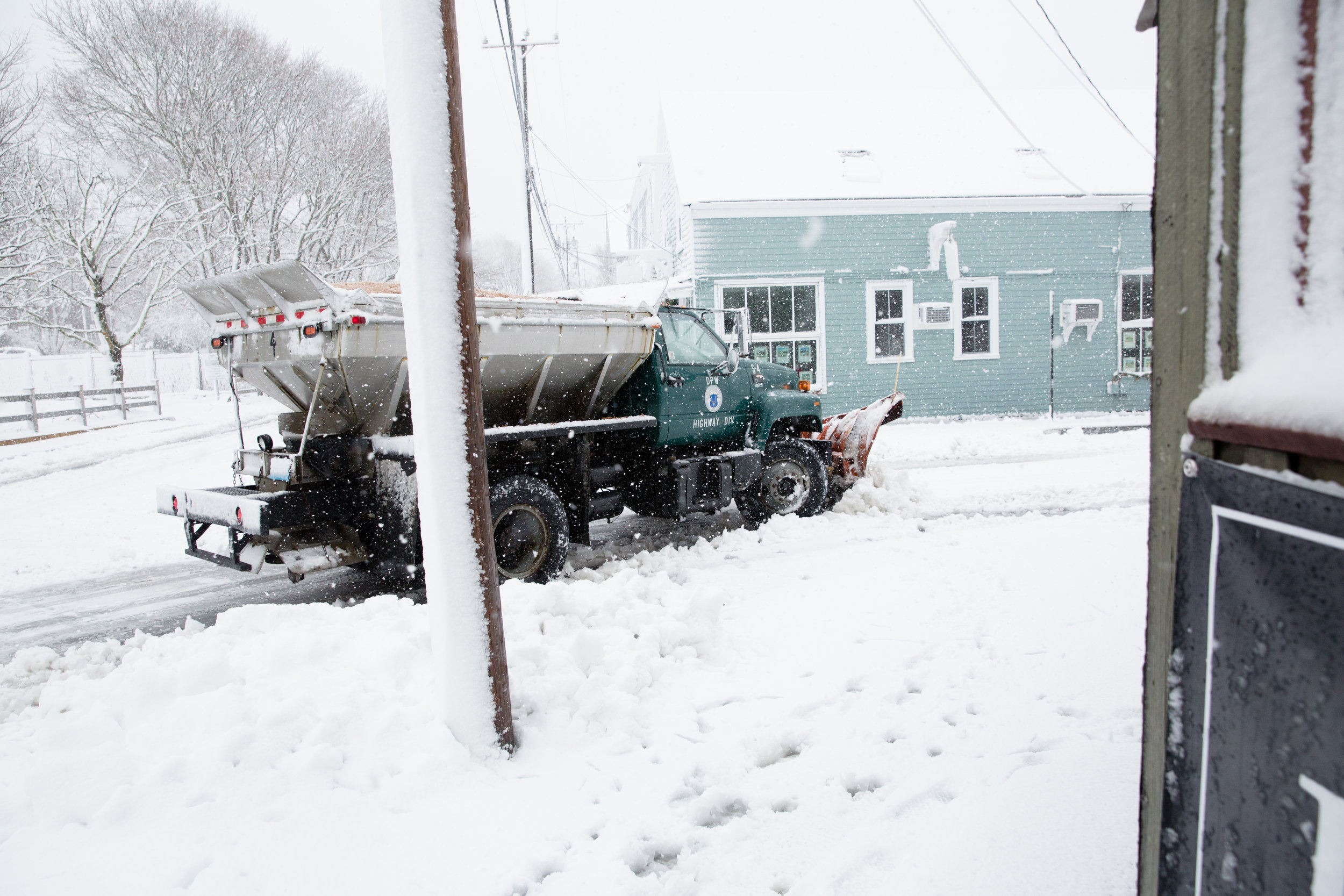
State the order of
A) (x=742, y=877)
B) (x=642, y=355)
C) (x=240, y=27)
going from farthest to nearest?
(x=240, y=27) → (x=642, y=355) → (x=742, y=877)

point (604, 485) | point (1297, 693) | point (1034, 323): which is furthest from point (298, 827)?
point (1034, 323)

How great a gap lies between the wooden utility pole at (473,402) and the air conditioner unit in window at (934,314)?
14766 millimetres

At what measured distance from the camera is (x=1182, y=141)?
4.90ft

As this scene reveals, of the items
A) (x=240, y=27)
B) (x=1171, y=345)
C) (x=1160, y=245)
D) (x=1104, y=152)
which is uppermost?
(x=240, y=27)

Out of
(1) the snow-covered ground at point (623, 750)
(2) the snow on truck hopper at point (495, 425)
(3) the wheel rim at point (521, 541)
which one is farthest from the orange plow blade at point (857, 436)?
(3) the wheel rim at point (521, 541)

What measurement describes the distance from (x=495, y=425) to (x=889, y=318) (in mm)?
11884

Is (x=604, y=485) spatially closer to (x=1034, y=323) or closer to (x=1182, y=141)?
(x=1182, y=141)

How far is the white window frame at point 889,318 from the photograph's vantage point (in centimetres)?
1619

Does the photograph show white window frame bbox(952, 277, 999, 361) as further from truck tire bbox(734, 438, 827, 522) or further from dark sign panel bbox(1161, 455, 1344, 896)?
dark sign panel bbox(1161, 455, 1344, 896)

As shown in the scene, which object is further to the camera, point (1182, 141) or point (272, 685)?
point (272, 685)

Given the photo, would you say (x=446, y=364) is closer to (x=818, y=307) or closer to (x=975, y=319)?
(x=818, y=307)

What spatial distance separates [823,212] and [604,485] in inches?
428

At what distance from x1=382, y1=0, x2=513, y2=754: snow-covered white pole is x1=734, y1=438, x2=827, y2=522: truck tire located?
17.2 feet

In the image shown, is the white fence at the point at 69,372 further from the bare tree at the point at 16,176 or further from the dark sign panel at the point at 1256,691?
the dark sign panel at the point at 1256,691
